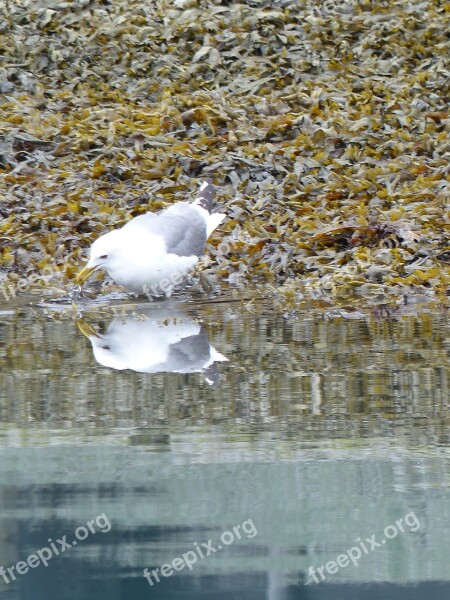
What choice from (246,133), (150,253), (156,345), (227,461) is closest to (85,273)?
(150,253)

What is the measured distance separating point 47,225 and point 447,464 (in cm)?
540

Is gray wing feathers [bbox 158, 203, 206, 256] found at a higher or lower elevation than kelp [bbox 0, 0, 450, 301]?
lower

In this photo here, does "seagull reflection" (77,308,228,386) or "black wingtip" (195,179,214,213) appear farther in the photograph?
"black wingtip" (195,179,214,213)

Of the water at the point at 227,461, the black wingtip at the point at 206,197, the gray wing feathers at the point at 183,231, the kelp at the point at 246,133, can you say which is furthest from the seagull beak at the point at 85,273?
the black wingtip at the point at 206,197

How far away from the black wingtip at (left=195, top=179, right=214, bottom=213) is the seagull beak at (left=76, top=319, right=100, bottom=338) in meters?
1.76

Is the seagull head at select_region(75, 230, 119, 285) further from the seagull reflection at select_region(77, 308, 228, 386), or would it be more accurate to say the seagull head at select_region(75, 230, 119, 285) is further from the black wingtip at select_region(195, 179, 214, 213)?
the black wingtip at select_region(195, 179, 214, 213)

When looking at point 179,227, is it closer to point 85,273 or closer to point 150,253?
point 150,253

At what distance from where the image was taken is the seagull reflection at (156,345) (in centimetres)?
543

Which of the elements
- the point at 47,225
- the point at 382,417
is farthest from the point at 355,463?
the point at 47,225

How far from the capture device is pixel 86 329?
6410 mm

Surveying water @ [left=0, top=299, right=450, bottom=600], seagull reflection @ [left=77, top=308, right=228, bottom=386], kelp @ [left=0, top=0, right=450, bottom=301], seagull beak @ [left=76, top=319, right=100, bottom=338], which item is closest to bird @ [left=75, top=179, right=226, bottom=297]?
seagull reflection @ [left=77, top=308, right=228, bottom=386]

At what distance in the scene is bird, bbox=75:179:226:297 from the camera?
6.90 m

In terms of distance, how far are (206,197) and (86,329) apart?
212 centimetres

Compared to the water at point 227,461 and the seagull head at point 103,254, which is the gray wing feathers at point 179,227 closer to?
the seagull head at point 103,254
